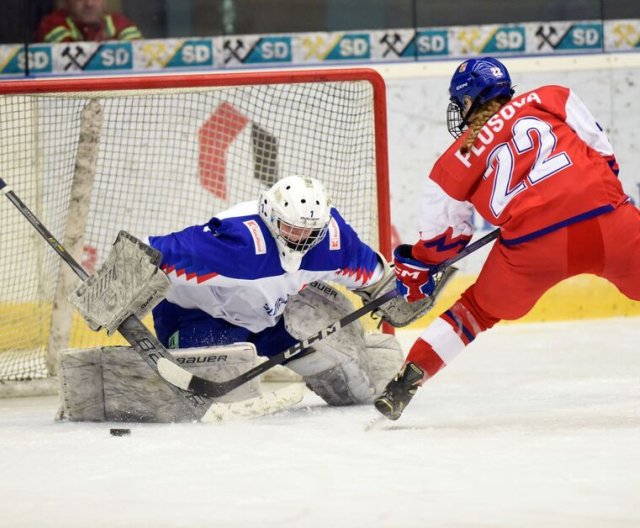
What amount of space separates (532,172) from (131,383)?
1355 mm

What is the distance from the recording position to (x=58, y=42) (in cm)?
564

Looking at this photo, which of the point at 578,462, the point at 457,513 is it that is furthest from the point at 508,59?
the point at 457,513

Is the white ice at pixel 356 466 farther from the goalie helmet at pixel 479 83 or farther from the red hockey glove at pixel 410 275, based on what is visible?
the goalie helmet at pixel 479 83

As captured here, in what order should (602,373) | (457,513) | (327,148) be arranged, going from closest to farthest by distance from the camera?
(457,513)
(602,373)
(327,148)

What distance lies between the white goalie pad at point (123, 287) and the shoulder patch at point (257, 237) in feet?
0.89

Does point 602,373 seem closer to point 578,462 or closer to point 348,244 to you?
point 348,244

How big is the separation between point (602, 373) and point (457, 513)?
7.26ft

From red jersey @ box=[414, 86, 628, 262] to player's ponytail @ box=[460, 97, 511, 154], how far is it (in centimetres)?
2

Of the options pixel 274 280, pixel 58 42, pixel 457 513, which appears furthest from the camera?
pixel 58 42

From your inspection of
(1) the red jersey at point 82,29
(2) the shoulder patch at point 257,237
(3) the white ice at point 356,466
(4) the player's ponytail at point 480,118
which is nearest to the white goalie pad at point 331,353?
(3) the white ice at point 356,466

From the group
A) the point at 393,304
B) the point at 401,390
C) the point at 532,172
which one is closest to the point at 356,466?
the point at 401,390

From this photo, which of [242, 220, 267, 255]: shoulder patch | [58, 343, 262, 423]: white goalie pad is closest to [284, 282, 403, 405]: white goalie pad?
[58, 343, 262, 423]: white goalie pad

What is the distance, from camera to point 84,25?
5.67m

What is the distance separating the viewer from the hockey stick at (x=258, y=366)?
363 cm
